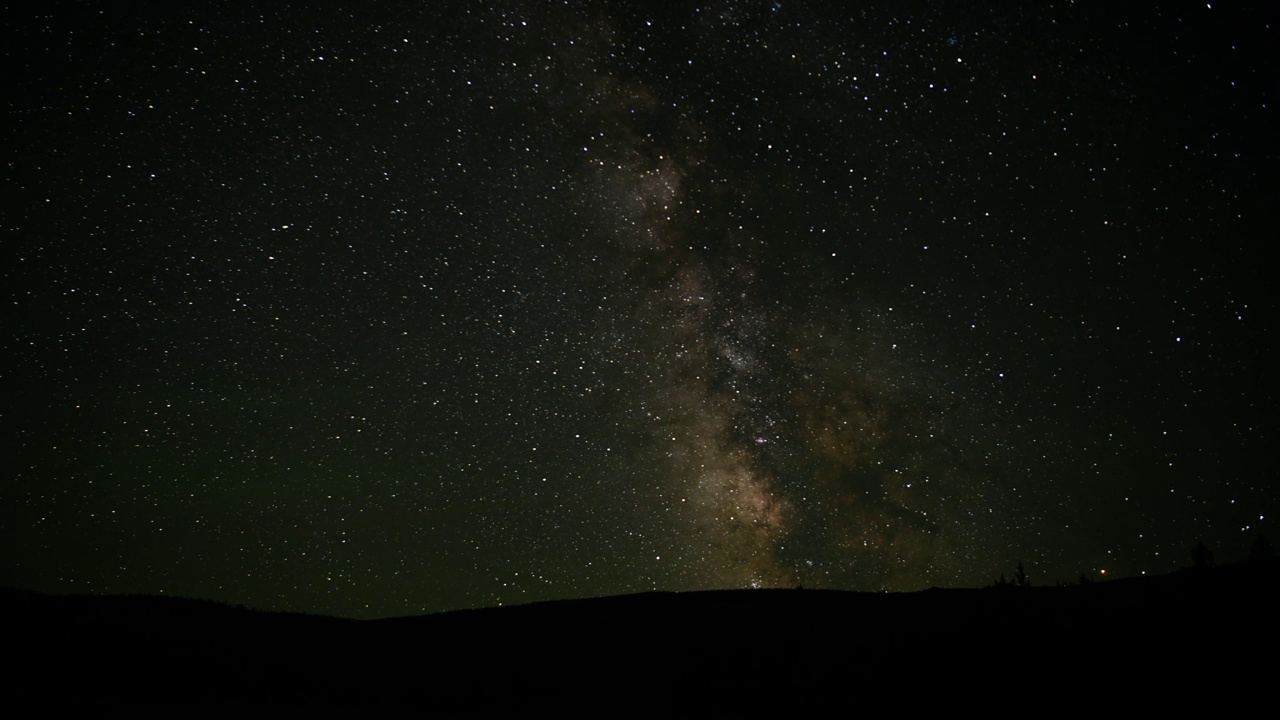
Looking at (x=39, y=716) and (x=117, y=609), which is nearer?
(x=39, y=716)

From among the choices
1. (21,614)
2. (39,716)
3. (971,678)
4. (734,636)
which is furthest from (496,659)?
(21,614)

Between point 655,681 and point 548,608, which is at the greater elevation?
point 548,608

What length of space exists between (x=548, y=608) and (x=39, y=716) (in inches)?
475

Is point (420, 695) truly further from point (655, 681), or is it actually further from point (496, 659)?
point (655, 681)

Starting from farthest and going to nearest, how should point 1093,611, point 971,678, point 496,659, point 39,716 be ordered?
point 496,659
point 1093,611
point 971,678
point 39,716

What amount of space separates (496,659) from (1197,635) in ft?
43.2

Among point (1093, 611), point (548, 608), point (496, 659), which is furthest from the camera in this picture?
point (548, 608)

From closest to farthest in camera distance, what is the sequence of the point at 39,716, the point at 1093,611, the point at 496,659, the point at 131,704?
the point at 39,716 → the point at 131,704 → the point at 1093,611 → the point at 496,659

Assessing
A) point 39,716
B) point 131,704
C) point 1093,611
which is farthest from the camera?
point 1093,611

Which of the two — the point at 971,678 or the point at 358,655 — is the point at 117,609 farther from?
the point at 971,678

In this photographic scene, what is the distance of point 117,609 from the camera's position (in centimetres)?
1513

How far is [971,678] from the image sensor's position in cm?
1045

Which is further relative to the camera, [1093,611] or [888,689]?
[1093,611]

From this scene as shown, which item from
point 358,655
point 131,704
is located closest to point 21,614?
point 358,655
